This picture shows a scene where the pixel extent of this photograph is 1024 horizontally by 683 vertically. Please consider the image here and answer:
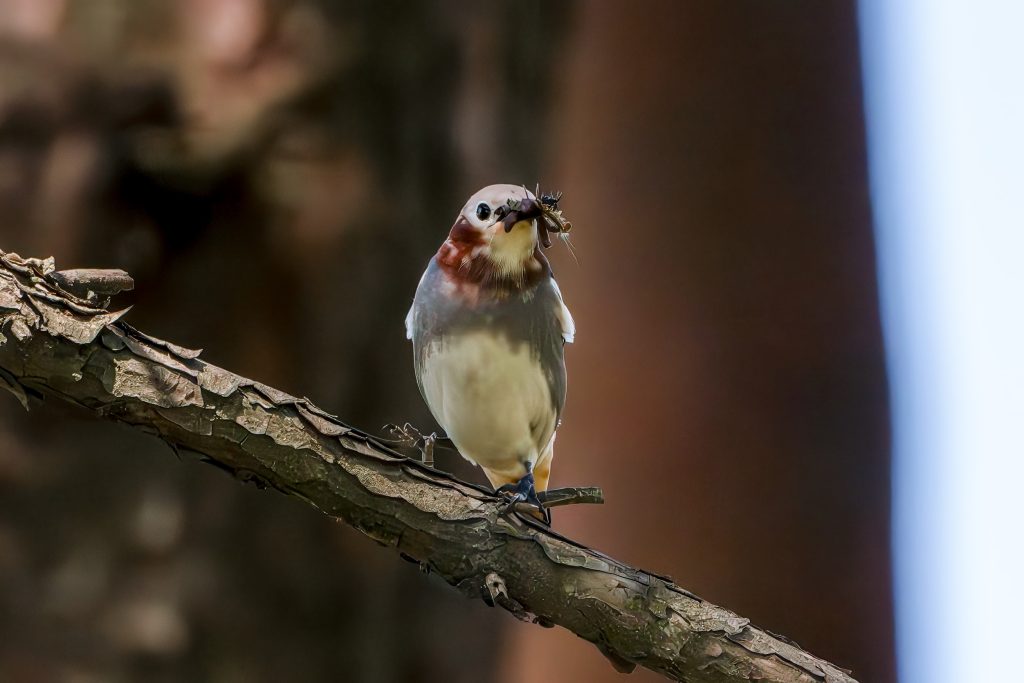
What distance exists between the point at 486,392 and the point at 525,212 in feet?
0.86

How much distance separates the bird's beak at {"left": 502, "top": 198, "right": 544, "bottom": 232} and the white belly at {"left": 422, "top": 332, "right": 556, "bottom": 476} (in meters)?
0.20

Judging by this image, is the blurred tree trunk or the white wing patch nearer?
the white wing patch

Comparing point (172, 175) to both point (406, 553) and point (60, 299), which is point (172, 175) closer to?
point (60, 299)

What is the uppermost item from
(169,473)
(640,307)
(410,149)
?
(640,307)

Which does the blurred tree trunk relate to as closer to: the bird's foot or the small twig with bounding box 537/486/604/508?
the bird's foot

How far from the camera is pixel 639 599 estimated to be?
0.75 m

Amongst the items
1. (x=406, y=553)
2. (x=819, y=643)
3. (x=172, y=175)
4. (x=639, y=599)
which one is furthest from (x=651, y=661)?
(x=819, y=643)

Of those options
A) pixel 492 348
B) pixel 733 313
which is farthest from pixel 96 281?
pixel 733 313

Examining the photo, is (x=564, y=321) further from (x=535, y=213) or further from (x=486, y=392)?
(x=535, y=213)

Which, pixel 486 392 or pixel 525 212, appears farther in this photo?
pixel 486 392

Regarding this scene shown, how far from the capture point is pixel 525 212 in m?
0.73

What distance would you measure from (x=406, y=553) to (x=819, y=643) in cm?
158

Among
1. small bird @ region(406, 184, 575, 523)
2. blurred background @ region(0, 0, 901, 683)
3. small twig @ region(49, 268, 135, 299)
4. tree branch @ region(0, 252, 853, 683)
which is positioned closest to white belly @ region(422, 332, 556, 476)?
small bird @ region(406, 184, 575, 523)

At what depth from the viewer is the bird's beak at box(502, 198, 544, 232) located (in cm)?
73
